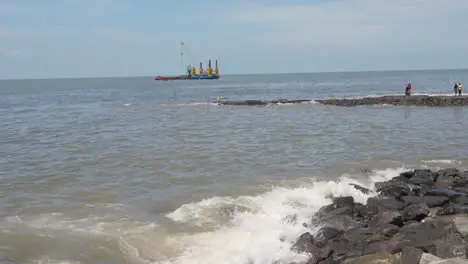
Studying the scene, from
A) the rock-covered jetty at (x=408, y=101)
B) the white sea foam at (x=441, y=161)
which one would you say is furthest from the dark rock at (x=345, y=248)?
the rock-covered jetty at (x=408, y=101)

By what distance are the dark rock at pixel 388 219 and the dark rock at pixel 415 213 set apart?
1.26ft

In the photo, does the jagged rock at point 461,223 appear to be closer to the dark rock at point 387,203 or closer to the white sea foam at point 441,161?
the dark rock at point 387,203

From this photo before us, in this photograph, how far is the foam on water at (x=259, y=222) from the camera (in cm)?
949

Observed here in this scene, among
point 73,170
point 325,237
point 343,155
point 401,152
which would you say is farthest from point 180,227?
point 401,152

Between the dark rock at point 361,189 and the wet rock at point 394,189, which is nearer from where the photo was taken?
the wet rock at point 394,189

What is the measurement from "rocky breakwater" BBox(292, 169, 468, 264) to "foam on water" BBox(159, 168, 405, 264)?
0.52 meters

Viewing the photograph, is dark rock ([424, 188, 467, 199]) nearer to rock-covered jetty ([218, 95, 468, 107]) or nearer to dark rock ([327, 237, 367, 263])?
dark rock ([327, 237, 367, 263])

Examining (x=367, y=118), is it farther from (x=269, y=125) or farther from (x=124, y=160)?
(x=124, y=160)

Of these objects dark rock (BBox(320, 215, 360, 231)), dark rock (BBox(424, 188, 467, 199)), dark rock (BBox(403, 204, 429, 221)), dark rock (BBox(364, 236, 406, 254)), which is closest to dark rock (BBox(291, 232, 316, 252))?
dark rock (BBox(320, 215, 360, 231))

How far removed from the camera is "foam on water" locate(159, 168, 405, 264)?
9.49m

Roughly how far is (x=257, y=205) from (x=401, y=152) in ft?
34.5

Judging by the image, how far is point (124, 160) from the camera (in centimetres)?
2036

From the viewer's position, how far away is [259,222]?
1177 centimetres

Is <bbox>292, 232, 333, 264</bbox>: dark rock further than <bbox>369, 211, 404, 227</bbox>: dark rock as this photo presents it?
No
